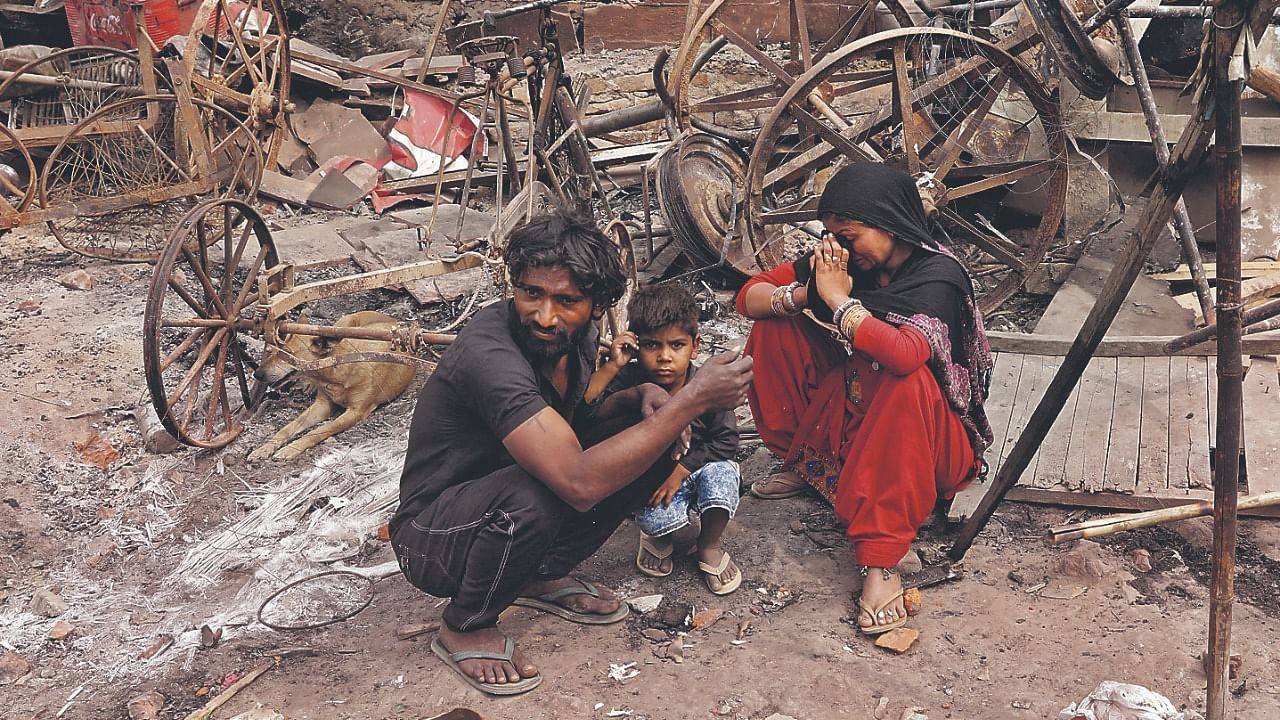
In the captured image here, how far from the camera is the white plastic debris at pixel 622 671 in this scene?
302 cm

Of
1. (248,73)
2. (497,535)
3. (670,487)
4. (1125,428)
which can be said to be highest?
(248,73)

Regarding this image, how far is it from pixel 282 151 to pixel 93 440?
387cm

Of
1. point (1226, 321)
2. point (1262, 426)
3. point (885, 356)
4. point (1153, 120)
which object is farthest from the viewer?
point (1153, 120)

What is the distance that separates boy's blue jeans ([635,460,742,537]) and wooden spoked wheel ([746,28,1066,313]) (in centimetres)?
183

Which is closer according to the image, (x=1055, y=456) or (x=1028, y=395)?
(x=1055, y=456)

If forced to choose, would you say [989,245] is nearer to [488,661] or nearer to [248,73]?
[488,661]

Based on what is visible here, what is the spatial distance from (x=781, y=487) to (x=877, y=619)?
Answer: 0.85 metres

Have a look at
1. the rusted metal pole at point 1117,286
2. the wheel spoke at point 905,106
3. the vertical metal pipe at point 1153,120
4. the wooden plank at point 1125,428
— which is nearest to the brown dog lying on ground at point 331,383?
the wheel spoke at point 905,106

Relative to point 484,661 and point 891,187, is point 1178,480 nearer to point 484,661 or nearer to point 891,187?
point 891,187

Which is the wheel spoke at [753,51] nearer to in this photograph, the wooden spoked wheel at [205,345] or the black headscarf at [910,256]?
the black headscarf at [910,256]

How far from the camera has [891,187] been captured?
3277 millimetres

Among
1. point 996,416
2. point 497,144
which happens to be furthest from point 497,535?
point 497,144

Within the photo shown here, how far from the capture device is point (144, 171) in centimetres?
673

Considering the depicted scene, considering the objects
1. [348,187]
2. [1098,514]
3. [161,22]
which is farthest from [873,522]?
[161,22]
